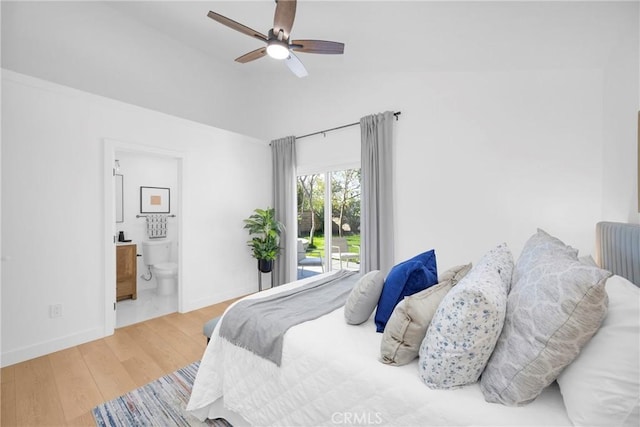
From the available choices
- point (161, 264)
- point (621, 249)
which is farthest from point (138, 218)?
point (621, 249)

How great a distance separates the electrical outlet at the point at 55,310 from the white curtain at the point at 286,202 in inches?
99.7

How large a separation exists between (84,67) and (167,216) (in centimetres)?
230

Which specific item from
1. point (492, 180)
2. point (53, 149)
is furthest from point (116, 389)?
point (492, 180)

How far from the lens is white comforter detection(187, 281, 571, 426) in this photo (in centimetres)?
95

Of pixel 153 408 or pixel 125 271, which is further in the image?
pixel 125 271

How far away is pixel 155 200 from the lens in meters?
4.57

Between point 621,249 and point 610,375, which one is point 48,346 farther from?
point 621,249

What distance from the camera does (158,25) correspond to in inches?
142

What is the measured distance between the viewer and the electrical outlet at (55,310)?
2.48m

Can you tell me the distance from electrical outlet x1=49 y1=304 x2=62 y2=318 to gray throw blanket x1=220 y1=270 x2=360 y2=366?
196 centimetres

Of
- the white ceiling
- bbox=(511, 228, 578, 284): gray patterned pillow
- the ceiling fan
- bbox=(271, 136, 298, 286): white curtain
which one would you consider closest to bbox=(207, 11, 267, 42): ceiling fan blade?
the ceiling fan

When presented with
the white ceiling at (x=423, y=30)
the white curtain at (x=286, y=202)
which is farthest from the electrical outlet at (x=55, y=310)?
the white ceiling at (x=423, y=30)

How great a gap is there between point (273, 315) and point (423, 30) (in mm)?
2724

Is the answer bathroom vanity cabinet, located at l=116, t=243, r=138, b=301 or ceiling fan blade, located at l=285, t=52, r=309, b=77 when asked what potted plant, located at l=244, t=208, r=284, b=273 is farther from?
ceiling fan blade, located at l=285, t=52, r=309, b=77
